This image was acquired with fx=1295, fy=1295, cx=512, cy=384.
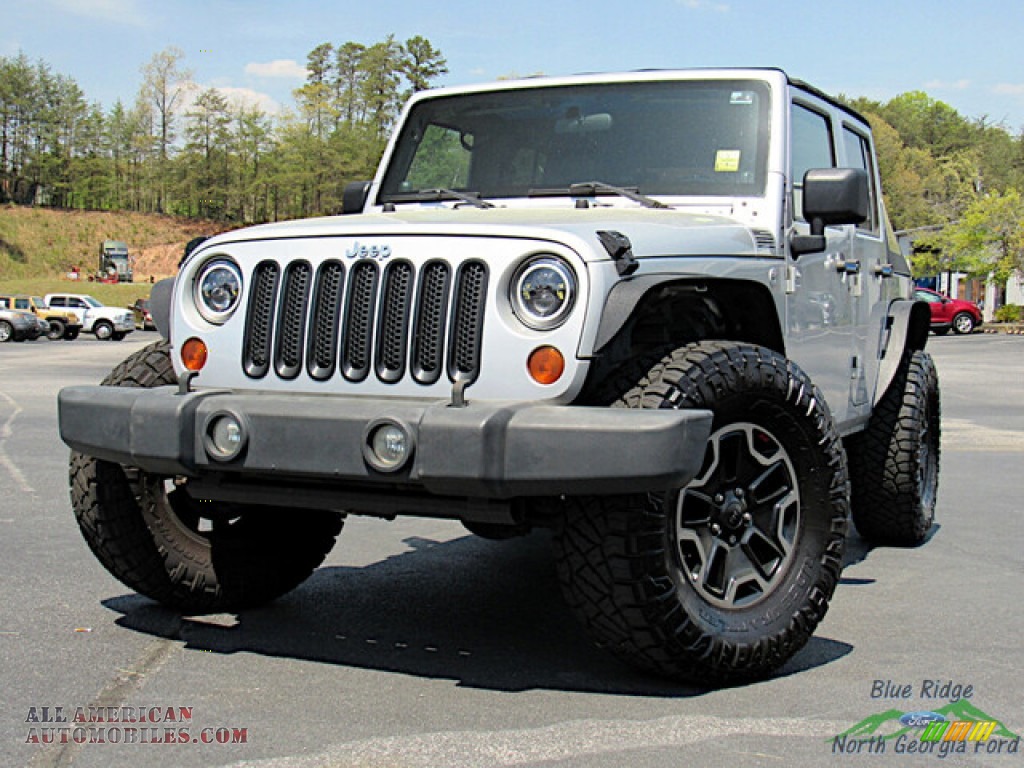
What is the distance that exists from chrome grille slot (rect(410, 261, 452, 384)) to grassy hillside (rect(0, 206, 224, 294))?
93.9 m

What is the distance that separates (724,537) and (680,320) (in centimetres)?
85

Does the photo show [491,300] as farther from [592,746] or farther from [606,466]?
[592,746]

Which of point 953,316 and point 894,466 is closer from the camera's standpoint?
point 894,466

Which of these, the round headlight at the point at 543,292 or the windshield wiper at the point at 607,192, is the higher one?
the windshield wiper at the point at 607,192

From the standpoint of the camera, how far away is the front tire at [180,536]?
464 centimetres

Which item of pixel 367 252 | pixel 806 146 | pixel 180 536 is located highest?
pixel 806 146

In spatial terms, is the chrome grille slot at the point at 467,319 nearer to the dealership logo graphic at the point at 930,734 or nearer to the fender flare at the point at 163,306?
the fender flare at the point at 163,306

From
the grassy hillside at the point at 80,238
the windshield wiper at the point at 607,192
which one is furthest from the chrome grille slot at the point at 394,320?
the grassy hillside at the point at 80,238

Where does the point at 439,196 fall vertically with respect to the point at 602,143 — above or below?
below

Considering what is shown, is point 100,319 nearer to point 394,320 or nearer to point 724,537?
point 394,320

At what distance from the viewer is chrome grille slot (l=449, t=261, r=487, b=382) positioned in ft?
13.0

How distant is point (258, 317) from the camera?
4.34m

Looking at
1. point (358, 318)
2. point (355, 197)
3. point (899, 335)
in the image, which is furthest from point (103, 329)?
point (358, 318)

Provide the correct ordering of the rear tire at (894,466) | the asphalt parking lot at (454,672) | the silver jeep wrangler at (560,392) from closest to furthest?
the asphalt parking lot at (454,672) < the silver jeep wrangler at (560,392) < the rear tire at (894,466)
